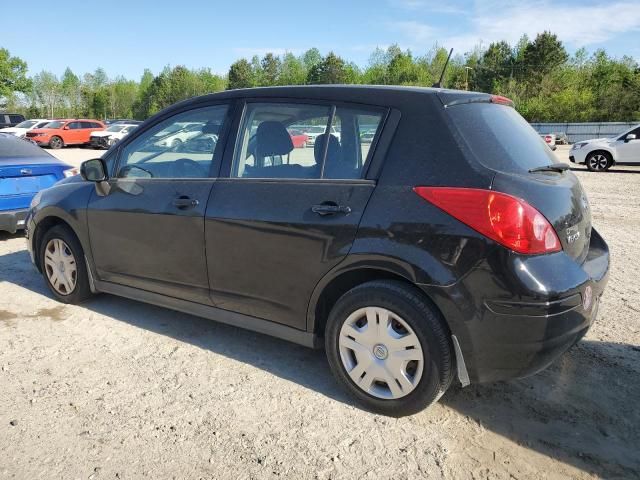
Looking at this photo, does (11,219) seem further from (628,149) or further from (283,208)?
(628,149)

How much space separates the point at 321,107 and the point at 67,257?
2713mm

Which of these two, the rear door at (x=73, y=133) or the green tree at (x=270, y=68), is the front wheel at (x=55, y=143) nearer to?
the rear door at (x=73, y=133)

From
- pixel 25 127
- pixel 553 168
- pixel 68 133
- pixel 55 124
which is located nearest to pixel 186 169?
pixel 553 168

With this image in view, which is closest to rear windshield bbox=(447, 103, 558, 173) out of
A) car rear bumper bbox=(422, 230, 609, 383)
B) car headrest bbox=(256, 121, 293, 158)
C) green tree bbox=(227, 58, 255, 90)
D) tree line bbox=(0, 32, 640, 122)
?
car rear bumper bbox=(422, 230, 609, 383)

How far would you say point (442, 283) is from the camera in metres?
2.64

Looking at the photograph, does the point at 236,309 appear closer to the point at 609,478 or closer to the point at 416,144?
the point at 416,144

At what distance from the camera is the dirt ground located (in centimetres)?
255

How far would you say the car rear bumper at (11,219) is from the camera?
255 inches

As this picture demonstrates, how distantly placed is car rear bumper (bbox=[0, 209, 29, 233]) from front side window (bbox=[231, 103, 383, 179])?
14.3 ft

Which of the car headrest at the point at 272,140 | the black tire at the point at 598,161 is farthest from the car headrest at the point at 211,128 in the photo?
the black tire at the point at 598,161

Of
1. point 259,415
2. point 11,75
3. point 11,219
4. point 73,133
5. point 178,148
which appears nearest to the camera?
point 259,415

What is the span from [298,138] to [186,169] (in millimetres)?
918

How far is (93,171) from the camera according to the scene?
4148 millimetres

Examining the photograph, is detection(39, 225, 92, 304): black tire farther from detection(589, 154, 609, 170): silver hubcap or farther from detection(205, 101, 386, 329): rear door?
detection(589, 154, 609, 170): silver hubcap
